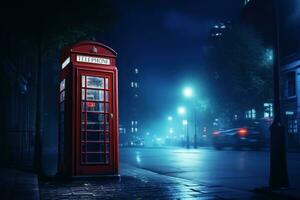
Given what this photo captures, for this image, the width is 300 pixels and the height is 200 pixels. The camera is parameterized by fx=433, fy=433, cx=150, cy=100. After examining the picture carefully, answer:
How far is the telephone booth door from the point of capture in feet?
36.5

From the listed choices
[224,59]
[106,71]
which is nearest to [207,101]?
[224,59]

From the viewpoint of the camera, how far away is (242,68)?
43375mm

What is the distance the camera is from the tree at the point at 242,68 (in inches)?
1668

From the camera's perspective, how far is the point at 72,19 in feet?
55.9

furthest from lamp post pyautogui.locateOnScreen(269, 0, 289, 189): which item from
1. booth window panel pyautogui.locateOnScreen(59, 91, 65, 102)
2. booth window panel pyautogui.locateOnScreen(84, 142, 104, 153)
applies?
booth window panel pyautogui.locateOnScreen(59, 91, 65, 102)

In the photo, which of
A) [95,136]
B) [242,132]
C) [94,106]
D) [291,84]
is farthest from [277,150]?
[291,84]

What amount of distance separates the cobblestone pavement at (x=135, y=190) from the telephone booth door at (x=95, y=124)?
1.56ft

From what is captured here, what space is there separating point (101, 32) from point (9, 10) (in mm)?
5060

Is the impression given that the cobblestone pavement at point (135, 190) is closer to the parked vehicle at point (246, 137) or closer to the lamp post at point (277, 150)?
the lamp post at point (277, 150)

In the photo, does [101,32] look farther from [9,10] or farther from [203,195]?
[203,195]

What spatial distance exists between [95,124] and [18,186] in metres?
2.51

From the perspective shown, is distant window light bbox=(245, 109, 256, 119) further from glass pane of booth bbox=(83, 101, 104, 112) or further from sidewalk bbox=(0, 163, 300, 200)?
glass pane of booth bbox=(83, 101, 104, 112)

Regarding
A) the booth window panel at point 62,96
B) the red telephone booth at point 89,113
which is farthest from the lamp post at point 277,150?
the booth window panel at point 62,96

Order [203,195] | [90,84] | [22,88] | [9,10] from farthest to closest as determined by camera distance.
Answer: [22,88] < [9,10] < [90,84] < [203,195]
